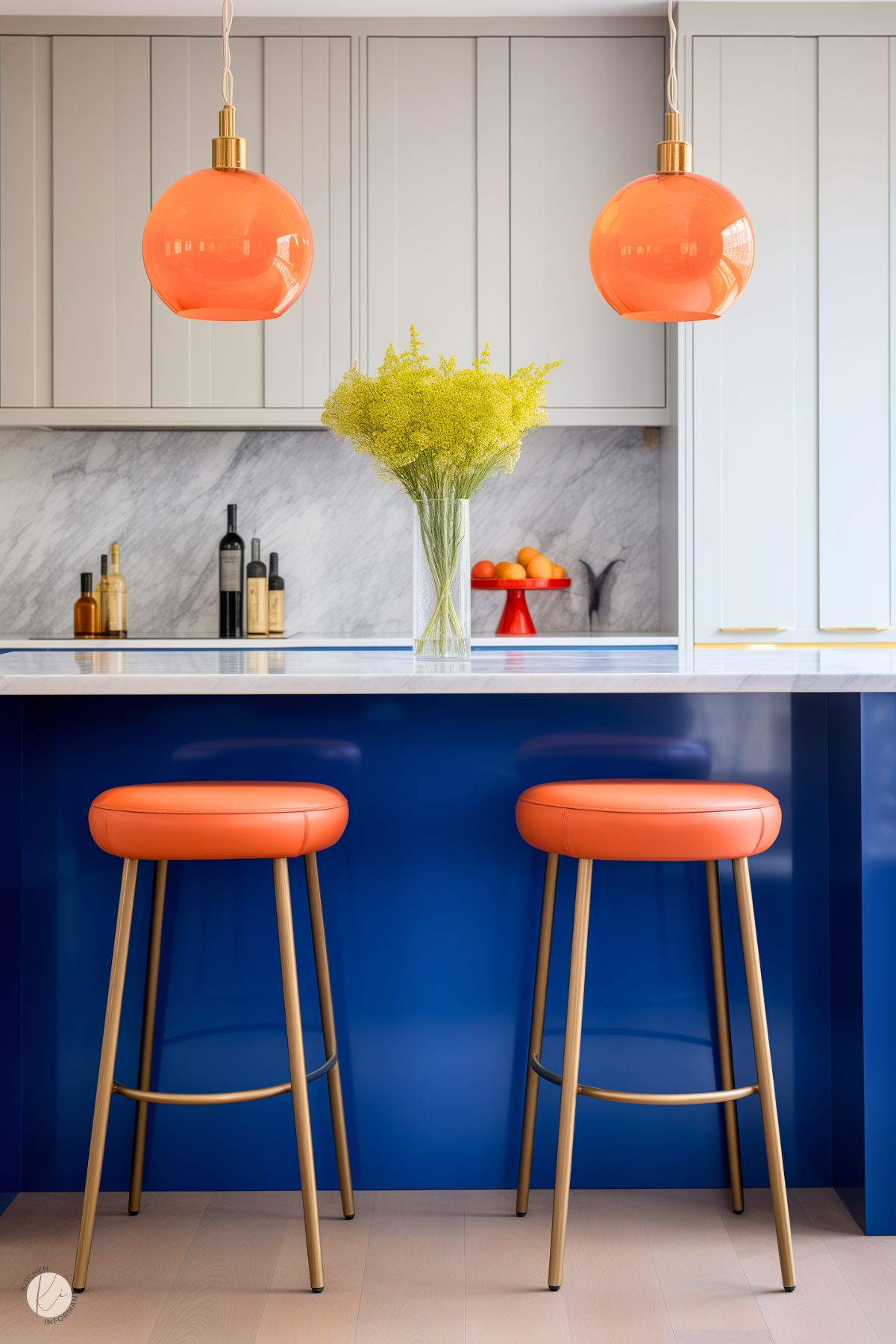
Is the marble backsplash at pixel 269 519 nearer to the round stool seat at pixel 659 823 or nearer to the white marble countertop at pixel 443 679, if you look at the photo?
the white marble countertop at pixel 443 679

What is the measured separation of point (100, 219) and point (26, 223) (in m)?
0.22

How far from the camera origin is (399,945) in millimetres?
2014

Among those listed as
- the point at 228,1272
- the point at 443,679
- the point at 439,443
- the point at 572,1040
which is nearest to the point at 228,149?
the point at 439,443

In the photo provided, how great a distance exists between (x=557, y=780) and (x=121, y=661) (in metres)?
0.81

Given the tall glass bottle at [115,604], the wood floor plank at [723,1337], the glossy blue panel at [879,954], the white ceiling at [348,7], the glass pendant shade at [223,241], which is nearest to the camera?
the wood floor plank at [723,1337]

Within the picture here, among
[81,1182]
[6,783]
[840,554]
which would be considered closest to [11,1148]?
[81,1182]

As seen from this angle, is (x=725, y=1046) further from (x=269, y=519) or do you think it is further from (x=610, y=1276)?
(x=269, y=519)

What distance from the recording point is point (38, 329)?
3408 millimetres

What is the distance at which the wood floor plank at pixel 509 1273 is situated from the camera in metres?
1.63

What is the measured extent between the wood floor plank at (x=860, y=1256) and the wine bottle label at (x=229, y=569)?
235cm

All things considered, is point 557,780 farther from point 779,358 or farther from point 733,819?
point 779,358

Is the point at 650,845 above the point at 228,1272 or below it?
above

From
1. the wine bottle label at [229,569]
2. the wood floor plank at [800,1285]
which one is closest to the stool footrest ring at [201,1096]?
the wood floor plank at [800,1285]

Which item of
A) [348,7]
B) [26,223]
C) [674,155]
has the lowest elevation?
[674,155]
